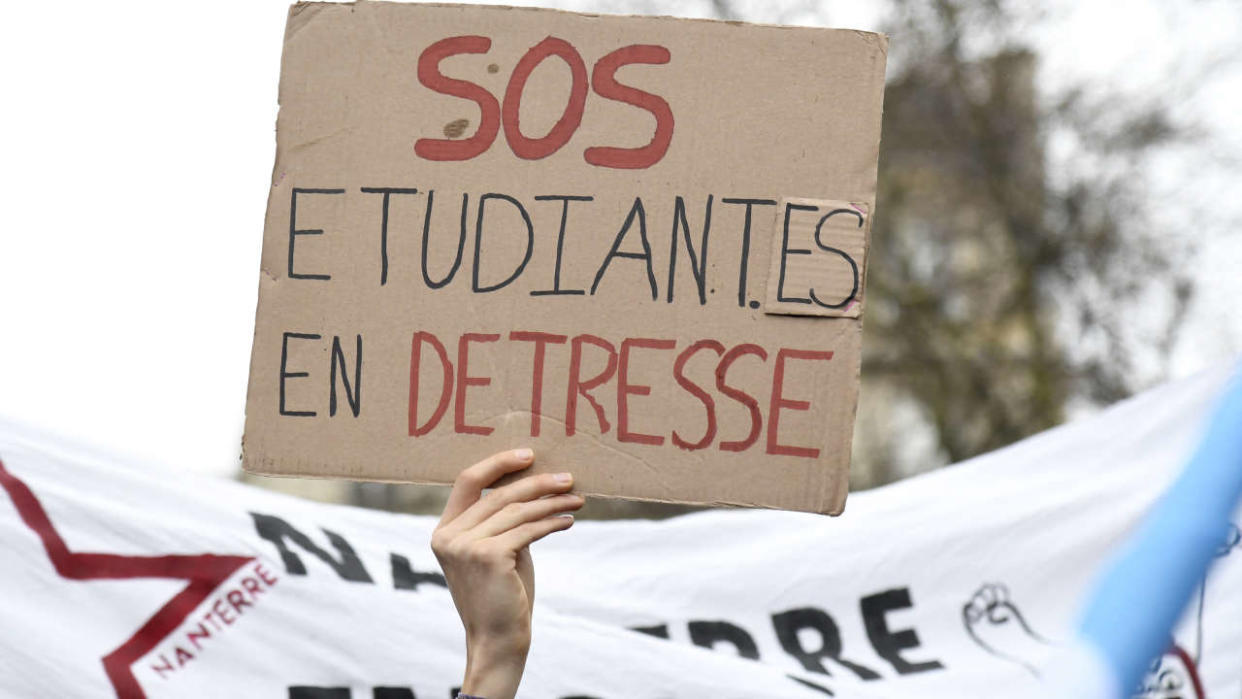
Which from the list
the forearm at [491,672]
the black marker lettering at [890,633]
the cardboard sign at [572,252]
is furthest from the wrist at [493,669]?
the black marker lettering at [890,633]

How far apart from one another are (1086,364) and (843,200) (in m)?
8.72

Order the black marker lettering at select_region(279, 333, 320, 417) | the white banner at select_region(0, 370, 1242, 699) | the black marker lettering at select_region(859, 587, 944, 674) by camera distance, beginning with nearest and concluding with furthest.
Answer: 1. the black marker lettering at select_region(279, 333, 320, 417)
2. the white banner at select_region(0, 370, 1242, 699)
3. the black marker lettering at select_region(859, 587, 944, 674)

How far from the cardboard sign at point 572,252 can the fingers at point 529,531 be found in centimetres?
11

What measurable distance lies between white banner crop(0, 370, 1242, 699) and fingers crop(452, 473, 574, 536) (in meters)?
0.58

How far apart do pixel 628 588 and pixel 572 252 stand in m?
0.98

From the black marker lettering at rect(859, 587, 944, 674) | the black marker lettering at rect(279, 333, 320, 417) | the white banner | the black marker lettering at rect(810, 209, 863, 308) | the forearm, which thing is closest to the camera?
the forearm

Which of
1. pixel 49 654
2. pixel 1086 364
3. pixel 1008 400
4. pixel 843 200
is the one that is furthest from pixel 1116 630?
pixel 1008 400

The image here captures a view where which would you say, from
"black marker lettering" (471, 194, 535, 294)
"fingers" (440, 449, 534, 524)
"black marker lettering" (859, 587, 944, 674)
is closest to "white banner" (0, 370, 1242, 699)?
"black marker lettering" (859, 587, 944, 674)

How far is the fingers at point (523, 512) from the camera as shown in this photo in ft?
5.64

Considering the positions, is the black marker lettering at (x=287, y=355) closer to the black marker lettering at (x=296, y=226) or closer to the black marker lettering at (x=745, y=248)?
the black marker lettering at (x=296, y=226)

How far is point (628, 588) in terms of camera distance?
269 centimetres

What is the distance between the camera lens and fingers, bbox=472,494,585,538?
1.72 m

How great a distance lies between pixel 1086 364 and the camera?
10.0 meters

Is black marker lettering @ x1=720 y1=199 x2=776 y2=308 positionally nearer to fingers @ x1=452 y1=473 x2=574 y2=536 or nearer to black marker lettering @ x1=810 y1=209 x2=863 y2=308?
black marker lettering @ x1=810 y1=209 x2=863 y2=308
